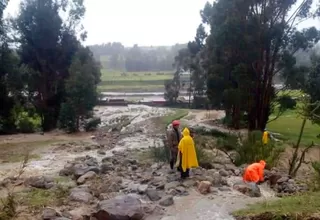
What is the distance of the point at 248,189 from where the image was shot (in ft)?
31.7

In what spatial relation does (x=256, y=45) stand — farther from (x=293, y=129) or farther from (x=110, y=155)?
(x=110, y=155)

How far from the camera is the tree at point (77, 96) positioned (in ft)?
85.4

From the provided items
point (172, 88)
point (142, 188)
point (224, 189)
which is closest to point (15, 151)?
point (142, 188)

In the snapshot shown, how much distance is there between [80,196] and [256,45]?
19.3 metres

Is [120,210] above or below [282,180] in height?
above

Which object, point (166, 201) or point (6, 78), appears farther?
point (6, 78)

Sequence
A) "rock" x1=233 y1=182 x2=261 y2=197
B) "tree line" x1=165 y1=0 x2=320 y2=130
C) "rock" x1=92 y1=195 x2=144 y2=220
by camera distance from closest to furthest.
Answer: "rock" x1=92 y1=195 x2=144 y2=220, "rock" x1=233 y1=182 x2=261 y2=197, "tree line" x1=165 y1=0 x2=320 y2=130

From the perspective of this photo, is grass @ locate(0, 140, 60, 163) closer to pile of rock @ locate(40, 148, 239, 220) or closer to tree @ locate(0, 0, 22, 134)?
pile of rock @ locate(40, 148, 239, 220)

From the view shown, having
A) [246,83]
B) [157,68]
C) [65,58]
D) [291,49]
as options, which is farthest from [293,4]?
[157,68]

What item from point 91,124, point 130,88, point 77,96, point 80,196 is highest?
point 77,96

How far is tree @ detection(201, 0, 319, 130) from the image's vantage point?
82.2 ft

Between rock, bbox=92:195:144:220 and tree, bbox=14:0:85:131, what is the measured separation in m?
22.4

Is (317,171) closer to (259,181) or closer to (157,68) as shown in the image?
(259,181)

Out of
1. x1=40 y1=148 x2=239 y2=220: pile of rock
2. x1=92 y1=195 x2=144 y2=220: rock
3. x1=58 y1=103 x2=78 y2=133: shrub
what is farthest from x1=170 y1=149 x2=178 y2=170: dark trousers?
x1=58 y1=103 x2=78 y2=133: shrub
